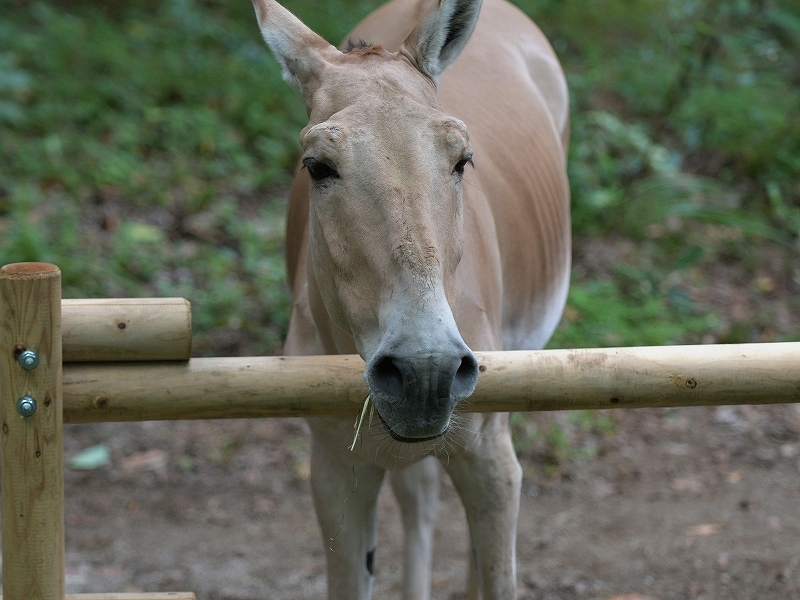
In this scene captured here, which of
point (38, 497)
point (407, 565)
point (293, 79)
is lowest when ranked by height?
point (407, 565)

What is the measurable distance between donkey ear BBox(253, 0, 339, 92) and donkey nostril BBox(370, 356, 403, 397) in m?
0.95

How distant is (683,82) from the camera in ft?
23.9

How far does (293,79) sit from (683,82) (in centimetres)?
549

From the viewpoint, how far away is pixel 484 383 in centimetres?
215

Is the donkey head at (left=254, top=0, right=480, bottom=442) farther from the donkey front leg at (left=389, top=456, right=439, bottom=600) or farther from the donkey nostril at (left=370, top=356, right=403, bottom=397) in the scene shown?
the donkey front leg at (left=389, top=456, right=439, bottom=600)

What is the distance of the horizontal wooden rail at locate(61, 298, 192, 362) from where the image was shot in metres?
2.11

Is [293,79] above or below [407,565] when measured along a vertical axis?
above

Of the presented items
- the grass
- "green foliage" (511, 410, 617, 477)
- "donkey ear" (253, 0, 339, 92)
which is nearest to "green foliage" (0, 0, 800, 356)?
the grass

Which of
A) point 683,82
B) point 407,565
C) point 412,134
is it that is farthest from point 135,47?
point 412,134

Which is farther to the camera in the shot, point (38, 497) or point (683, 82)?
point (683, 82)

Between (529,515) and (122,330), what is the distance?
8.84 ft

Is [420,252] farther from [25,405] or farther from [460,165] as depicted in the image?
[25,405]

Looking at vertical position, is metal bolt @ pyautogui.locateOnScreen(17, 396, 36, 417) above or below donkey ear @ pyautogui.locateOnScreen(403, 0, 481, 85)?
below

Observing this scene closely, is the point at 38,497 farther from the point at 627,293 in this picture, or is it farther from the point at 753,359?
the point at 627,293
